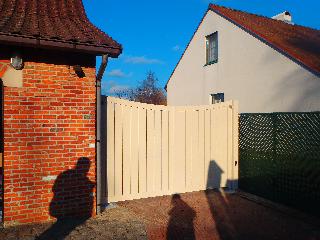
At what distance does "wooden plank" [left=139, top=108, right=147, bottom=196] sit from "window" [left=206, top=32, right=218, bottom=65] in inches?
323

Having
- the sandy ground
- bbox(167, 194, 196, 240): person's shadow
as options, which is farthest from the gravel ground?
bbox(167, 194, 196, 240): person's shadow

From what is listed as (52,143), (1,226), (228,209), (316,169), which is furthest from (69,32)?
(316,169)

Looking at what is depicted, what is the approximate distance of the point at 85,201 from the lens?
5.33 meters

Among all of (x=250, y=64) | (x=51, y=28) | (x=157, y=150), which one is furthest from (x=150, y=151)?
(x=250, y=64)

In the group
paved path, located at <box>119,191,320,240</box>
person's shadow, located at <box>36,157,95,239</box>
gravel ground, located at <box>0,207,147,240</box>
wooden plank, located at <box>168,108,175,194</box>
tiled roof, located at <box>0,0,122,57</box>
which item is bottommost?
paved path, located at <box>119,191,320,240</box>

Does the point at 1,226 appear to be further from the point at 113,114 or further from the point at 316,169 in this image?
the point at 316,169

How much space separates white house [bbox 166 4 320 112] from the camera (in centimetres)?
983

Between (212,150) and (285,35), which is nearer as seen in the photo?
(212,150)

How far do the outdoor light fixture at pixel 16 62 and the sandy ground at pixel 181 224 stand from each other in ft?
8.36

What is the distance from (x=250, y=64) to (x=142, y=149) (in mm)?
7193

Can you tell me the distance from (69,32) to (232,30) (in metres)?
9.29

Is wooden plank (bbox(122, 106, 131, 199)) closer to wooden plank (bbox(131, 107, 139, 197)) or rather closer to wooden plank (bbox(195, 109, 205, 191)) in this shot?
wooden plank (bbox(131, 107, 139, 197))

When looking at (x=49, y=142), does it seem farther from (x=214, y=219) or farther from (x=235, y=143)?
(x=235, y=143)

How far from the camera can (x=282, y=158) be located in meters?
6.38
